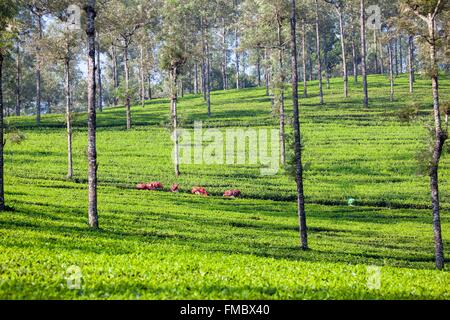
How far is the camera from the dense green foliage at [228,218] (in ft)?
42.8

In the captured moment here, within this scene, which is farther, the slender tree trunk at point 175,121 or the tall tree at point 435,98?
the slender tree trunk at point 175,121

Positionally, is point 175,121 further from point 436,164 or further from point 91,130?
point 436,164

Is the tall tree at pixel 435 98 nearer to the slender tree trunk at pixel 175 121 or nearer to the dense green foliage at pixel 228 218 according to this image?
the dense green foliage at pixel 228 218

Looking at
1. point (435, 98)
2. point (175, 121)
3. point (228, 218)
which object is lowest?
point (228, 218)

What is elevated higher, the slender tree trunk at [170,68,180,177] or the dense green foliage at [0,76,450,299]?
the slender tree trunk at [170,68,180,177]

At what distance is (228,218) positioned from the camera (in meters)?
35.6

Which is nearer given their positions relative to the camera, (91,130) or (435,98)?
(435,98)

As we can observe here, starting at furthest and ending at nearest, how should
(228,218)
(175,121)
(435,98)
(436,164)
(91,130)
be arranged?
1. (175,121)
2. (228,218)
3. (91,130)
4. (435,98)
5. (436,164)

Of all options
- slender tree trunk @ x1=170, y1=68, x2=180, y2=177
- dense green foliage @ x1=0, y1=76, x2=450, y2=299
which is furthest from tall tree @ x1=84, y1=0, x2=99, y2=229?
slender tree trunk @ x1=170, y1=68, x2=180, y2=177

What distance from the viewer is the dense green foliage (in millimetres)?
13047

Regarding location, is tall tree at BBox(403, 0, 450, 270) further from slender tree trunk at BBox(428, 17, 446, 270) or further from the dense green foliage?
the dense green foliage

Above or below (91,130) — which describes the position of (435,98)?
above

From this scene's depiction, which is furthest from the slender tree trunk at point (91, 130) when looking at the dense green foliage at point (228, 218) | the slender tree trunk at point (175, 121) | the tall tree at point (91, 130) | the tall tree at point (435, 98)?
the slender tree trunk at point (175, 121)

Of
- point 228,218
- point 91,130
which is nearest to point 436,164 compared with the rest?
point 228,218
